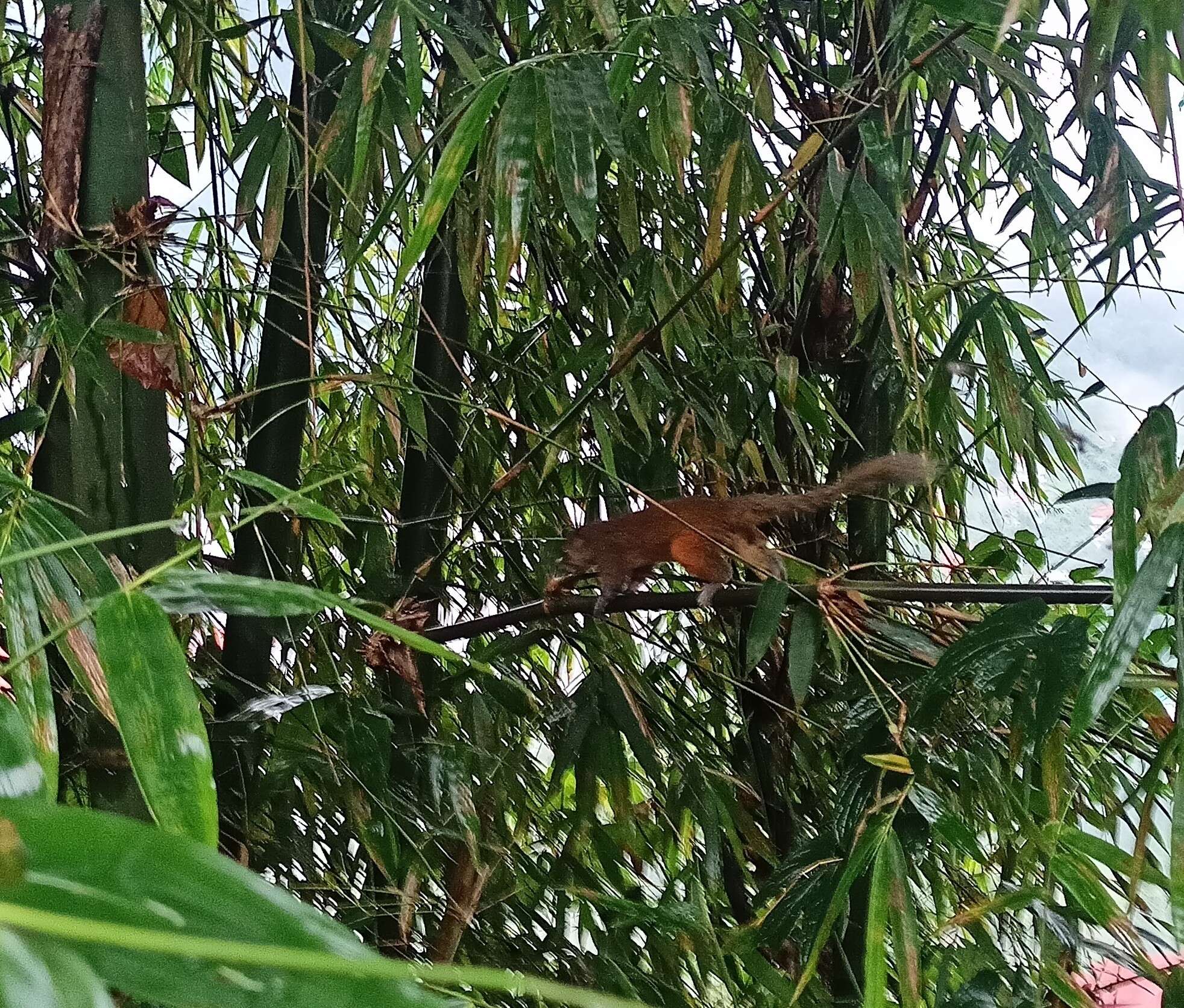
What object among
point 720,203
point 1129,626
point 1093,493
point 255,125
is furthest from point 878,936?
point 255,125

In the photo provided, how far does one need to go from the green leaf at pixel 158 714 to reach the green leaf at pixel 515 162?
274mm

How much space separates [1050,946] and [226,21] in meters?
0.93

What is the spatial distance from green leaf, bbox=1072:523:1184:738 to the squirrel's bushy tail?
22 centimetres

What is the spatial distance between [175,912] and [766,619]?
0.44 m

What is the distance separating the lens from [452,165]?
17.1 inches

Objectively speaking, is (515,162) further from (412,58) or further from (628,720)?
(628,720)

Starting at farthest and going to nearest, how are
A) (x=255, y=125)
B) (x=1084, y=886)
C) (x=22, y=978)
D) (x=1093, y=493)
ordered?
(x=255, y=125)
(x=1093, y=493)
(x=1084, y=886)
(x=22, y=978)

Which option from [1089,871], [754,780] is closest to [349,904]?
Answer: [754,780]

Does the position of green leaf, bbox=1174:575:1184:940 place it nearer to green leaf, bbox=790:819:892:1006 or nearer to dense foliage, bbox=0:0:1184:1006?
dense foliage, bbox=0:0:1184:1006

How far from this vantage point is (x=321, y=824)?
773mm

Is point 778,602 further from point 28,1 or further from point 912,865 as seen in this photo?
point 28,1

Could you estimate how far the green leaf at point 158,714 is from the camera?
0.21m

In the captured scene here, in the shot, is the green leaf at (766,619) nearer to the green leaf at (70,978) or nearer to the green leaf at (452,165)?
the green leaf at (452,165)

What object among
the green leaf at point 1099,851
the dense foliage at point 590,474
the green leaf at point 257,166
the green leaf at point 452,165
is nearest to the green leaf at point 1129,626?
the dense foliage at point 590,474
